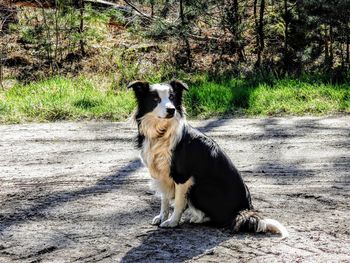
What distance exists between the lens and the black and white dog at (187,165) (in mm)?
4629

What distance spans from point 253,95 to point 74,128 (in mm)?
3169

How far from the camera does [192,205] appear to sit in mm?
4801

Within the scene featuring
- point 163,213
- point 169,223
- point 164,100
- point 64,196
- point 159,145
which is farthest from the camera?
point 64,196

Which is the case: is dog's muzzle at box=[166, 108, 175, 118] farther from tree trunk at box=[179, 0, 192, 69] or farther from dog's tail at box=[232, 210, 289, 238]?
tree trunk at box=[179, 0, 192, 69]

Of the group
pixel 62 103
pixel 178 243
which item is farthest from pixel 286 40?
pixel 178 243

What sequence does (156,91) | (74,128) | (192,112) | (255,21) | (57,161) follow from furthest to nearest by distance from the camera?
(255,21) < (192,112) < (74,128) < (57,161) < (156,91)

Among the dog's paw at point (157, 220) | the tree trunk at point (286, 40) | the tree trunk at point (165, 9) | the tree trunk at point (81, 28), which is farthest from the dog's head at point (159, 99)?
the tree trunk at point (165, 9)

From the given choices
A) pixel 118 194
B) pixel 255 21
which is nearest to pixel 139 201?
pixel 118 194

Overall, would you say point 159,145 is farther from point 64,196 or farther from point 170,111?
point 64,196

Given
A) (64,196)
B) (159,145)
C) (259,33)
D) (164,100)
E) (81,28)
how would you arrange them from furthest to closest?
(81,28) < (259,33) < (64,196) < (159,145) < (164,100)

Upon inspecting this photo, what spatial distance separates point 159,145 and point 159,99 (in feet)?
1.22

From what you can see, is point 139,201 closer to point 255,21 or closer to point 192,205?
point 192,205

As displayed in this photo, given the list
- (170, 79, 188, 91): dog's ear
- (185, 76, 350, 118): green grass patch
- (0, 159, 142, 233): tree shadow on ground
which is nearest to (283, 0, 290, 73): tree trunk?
(185, 76, 350, 118): green grass patch

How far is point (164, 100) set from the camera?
457cm
